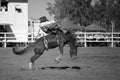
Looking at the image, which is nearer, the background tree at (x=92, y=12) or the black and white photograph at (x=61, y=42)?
the black and white photograph at (x=61, y=42)

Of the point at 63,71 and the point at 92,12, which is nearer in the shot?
the point at 63,71

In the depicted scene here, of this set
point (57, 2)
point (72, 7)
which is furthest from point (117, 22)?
point (57, 2)

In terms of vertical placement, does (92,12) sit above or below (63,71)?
above

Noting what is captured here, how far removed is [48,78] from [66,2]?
2381 inches

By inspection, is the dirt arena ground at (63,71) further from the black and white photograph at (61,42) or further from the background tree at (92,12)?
the background tree at (92,12)

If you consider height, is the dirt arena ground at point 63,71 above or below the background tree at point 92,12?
below

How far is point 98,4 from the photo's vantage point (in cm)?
6731

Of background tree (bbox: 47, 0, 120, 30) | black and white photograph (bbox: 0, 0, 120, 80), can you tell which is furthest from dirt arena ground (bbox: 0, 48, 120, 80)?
background tree (bbox: 47, 0, 120, 30)

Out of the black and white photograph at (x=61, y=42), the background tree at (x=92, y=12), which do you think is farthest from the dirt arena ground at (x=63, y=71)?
the background tree at (x=92, y=12)

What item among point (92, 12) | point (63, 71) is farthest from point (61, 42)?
point (92, 12)

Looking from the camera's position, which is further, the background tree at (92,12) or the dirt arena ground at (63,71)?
the background tree at (92,12)

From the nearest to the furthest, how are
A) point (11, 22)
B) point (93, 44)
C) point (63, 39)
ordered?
point (63, 39), point (93, 44), point (11, 22)

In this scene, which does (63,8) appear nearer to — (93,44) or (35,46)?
(93,44)

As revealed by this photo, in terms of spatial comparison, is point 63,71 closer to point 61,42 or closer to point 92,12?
point 61,42
